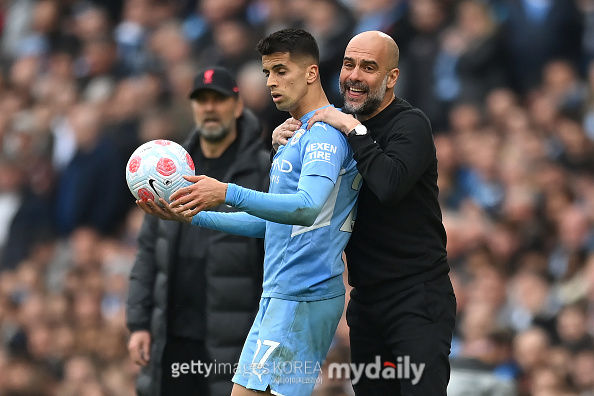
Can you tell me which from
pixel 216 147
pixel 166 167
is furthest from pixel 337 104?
pixel 166 167

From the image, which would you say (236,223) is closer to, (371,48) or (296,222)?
(296,222)

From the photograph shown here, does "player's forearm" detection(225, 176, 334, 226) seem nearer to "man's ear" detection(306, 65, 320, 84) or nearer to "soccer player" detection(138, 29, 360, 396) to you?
"soccer player" detection(138, 29, 360, 396)

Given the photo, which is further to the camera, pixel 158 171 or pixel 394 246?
pixel 394 246

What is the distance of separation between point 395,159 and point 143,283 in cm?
247

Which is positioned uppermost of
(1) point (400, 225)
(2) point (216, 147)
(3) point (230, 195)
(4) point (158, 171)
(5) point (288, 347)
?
(2) point (216, 147)

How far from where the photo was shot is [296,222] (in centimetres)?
475

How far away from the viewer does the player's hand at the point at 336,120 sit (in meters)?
5.00

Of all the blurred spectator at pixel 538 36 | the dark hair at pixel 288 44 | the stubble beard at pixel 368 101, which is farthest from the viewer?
the blurred spectator at pixel 538 36

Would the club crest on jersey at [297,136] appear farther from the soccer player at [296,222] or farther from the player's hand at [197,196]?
the player's hand at [197,196]

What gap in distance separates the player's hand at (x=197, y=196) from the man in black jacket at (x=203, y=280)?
1.80 meters

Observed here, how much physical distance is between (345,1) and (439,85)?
5.14 feet

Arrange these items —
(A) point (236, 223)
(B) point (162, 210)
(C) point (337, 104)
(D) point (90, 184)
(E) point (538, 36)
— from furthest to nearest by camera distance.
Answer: (D) point (90, 184) → (E) point (538, 36) → (C) point (337, 104) → (A) point (236, 223) → (B) point (162, 210)

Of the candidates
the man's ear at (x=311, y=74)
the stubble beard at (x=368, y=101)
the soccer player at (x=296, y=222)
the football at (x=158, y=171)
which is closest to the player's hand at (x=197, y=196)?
the soccer player at (x=296, y=222)

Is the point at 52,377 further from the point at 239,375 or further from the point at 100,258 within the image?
the point at 239,375
